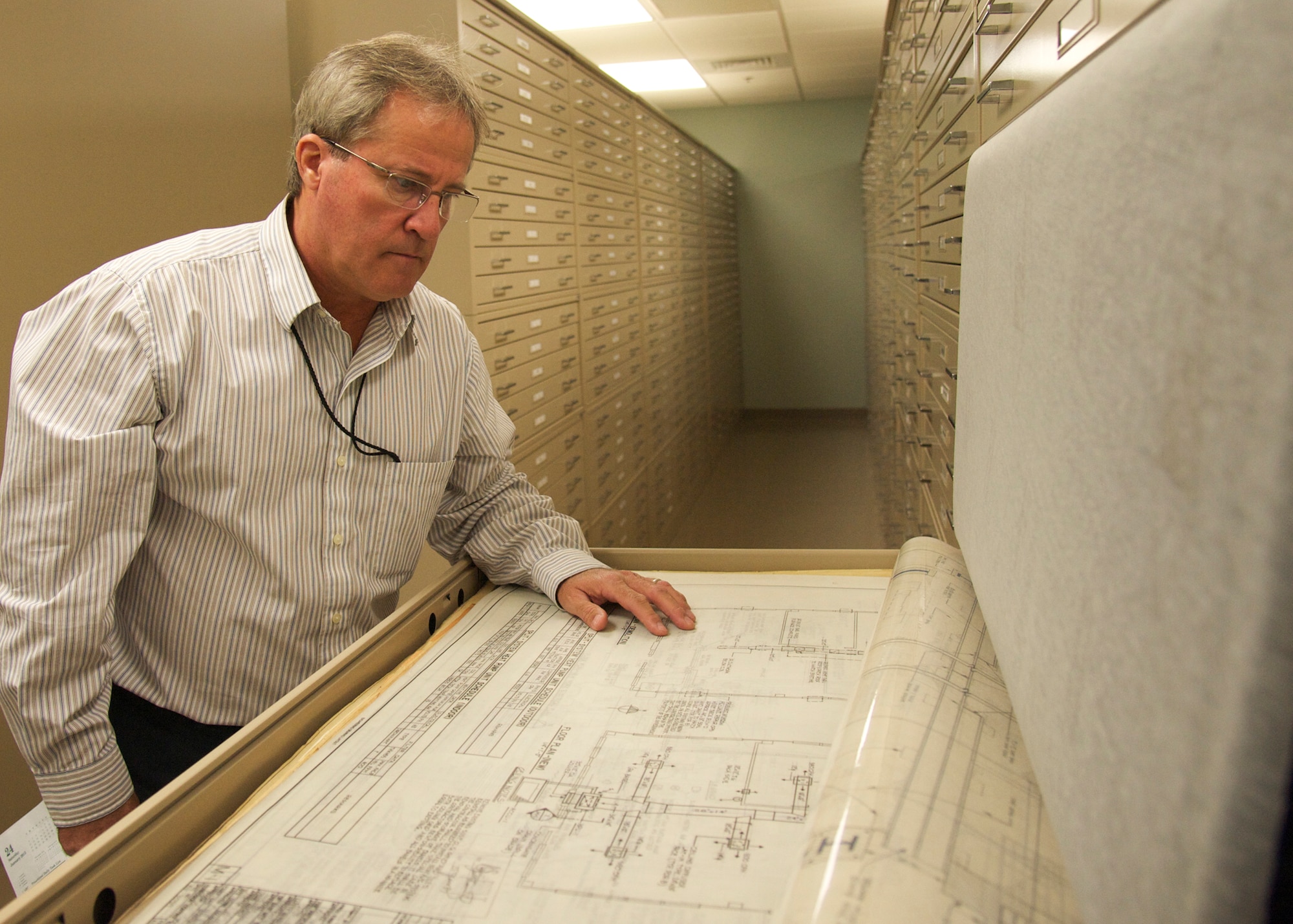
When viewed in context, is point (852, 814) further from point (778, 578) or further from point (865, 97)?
point (865, 97)

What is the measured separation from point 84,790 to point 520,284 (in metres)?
1.84

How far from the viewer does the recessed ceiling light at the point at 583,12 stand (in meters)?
4.70

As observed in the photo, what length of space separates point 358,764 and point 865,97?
26.3ft

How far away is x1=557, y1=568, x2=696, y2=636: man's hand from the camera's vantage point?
42.1 inches

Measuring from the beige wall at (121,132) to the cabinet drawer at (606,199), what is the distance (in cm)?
112

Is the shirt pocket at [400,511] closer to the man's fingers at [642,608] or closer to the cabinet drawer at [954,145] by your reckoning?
the man's fingers at [642,608]

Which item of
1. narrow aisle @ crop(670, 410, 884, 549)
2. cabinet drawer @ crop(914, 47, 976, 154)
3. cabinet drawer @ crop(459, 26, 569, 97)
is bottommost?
narrow aisle @ crop(670, 410, 884, 549)

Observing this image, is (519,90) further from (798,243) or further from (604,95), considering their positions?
(798,243)

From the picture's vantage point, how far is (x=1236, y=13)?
31cm

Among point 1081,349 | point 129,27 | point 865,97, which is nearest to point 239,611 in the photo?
point 1081,349

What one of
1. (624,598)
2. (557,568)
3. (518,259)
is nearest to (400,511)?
(557,568)

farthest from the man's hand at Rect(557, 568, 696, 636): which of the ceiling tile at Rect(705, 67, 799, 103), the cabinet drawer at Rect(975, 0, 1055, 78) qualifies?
the ceiling tile at Rect(705, 67, 799, 103)

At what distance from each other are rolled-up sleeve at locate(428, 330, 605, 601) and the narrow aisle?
2362mm

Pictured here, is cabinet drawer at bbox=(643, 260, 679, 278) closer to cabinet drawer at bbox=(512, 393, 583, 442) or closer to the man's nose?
cabinet drawer at bbox=(512, 393, 583, 442)
